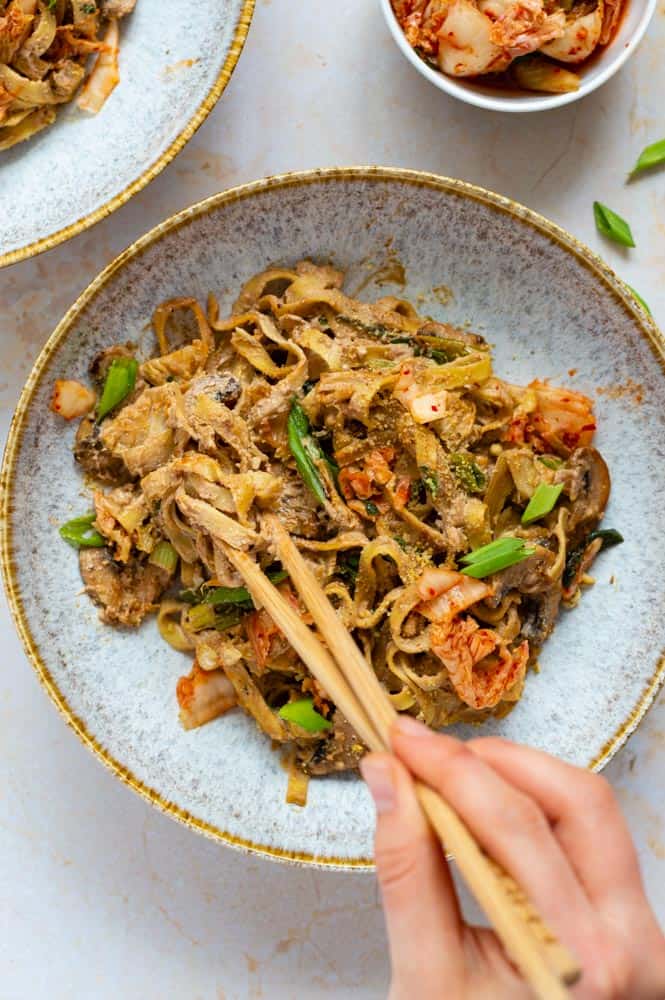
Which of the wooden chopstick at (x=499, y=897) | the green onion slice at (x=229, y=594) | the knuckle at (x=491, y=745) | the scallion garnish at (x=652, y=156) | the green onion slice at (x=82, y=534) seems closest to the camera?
the wooden chopstick at (x=499, y=897)

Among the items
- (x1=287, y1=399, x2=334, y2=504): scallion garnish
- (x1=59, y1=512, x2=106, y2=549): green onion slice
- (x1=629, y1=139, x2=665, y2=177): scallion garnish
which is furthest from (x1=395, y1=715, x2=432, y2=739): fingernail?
(x1=629, y1=139, x2=665, y2=177): scallion garnish

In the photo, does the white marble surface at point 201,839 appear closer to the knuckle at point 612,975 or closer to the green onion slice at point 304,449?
the green onion slice at point 304,449

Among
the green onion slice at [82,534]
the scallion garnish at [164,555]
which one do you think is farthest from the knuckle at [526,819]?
the green onion slice at [82,534]

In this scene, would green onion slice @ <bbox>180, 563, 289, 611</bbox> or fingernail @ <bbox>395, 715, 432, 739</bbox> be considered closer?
fingernail @ <bbox>395, 715, 432, 739</bbox>

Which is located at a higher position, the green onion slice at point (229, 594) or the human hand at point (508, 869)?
the human hand at point (508, 869)

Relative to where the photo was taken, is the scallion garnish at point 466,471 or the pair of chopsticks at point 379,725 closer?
the pair of chopsticks at point 379,725

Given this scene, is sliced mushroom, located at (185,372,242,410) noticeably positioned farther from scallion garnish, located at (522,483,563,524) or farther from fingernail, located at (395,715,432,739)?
fingernail, located at (395,715,432,739)

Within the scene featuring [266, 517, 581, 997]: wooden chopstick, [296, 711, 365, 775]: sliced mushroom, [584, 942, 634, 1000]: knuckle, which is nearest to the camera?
[266, 517, 581, 997]: wooden chopstick

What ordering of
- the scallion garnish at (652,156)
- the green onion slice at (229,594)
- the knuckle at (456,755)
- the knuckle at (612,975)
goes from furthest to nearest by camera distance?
the scallion garnish at (652,156)
the green onion slice at (229,594)
the knuckle at (456,755)
the knuckle at (612,975)
